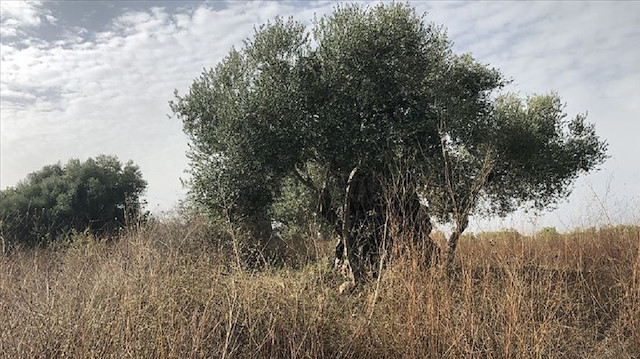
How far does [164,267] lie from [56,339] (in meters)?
1.31

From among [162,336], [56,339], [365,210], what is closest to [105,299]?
[56,339]

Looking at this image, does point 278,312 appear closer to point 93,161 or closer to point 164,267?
point 164,267

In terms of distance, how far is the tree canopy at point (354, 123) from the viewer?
31.8 feet

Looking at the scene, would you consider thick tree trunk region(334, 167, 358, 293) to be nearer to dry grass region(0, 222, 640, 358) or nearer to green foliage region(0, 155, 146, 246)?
dry grass region(0, 222, 640, 358)

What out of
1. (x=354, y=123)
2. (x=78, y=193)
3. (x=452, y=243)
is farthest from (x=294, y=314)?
(x=78, y=193)

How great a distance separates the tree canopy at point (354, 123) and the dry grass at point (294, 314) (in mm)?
3668

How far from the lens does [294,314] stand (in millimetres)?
4551

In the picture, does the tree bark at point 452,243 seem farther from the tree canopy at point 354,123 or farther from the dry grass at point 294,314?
the tree canopy at point 354,123

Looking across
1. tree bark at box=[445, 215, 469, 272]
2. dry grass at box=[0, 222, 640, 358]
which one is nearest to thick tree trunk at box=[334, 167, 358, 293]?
tree bark at box=[445, 215, 469, 272]

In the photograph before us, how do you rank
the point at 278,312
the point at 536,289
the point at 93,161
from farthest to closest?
1. the point at 93,161
2. the point at 536,289
3. the point at 278,312

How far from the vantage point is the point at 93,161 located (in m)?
24.2

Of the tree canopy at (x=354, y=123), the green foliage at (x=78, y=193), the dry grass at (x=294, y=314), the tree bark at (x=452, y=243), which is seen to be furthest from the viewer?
the green foliage at (x=78, y=193)

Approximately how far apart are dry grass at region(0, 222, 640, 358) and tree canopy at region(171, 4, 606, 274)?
12.0ft

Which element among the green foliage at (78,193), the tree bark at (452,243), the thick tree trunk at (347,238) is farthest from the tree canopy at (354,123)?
the green foliage at (78,193)
